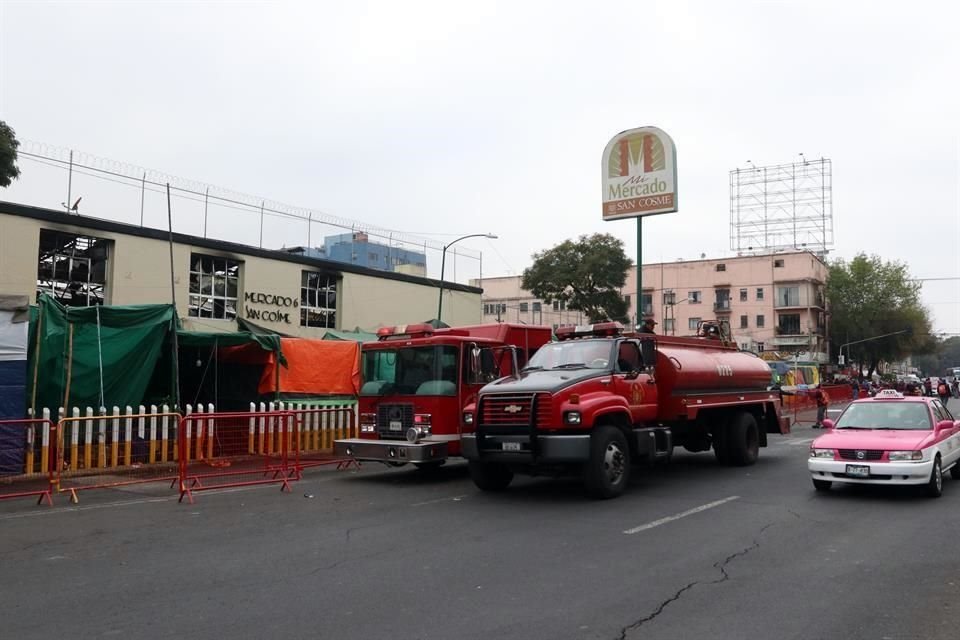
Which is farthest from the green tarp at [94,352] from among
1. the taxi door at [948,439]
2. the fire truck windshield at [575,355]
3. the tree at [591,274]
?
the tree at [591,274]

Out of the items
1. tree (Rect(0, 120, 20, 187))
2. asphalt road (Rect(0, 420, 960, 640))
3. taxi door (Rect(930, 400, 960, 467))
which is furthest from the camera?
tree (Rect(0, 120, 20, 187))

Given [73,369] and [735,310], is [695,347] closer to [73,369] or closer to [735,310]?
[73,369]

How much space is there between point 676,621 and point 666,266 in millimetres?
82256

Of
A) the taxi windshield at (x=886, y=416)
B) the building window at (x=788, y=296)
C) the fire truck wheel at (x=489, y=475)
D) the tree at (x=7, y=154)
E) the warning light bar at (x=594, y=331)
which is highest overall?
the building window at (x=788, y=296)

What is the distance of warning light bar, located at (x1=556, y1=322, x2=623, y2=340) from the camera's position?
12.5 meters

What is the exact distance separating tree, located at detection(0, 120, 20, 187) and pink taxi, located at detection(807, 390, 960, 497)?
20929mm

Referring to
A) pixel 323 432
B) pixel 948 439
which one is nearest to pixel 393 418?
pixel 323 432

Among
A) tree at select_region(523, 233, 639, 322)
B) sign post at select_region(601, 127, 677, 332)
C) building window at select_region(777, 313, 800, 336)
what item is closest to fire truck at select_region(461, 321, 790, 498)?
sign post at select_region(601, 127, 677, 332)

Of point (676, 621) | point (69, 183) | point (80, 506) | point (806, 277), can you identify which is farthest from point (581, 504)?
point (806, 277)

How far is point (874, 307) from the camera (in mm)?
82062

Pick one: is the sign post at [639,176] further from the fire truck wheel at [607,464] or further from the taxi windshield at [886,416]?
the fire truck wheel at [607,464]

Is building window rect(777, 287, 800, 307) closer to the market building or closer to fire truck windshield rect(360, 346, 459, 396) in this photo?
the market building

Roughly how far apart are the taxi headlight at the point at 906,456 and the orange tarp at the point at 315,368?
1108 centimetres

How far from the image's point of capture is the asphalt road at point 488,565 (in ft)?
17.9
